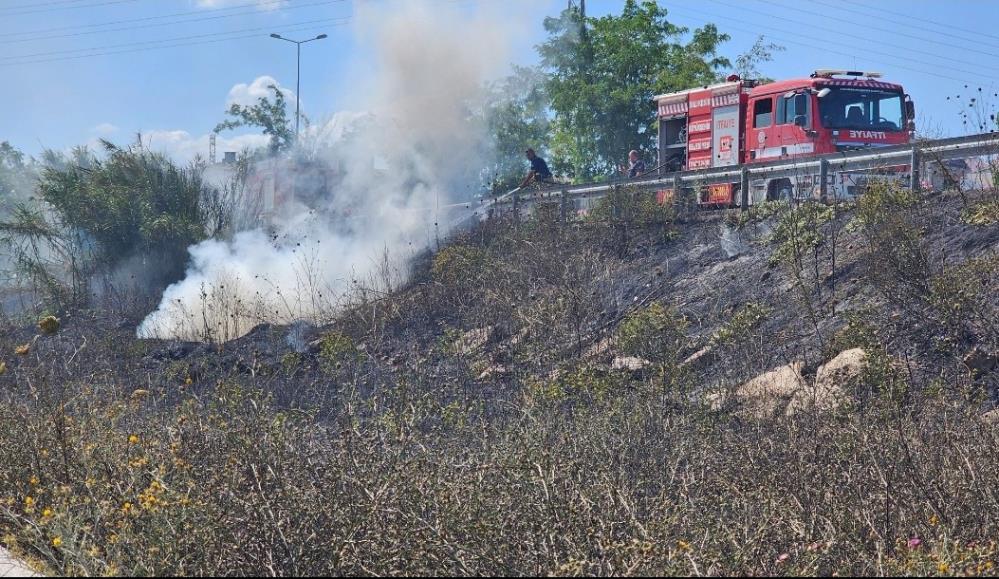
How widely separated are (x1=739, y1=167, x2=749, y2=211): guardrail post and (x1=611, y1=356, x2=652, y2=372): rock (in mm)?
4278

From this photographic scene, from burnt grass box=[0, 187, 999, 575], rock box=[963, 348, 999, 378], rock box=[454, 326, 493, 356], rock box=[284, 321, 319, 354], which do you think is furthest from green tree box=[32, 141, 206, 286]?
rock box=[963, 348, 999, 378]

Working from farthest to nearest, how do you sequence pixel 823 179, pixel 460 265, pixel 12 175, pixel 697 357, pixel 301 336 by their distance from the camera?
1. pixel 12 175
2. pixel 460 265
3. pixel 301 336
4. pixel 823 179
5. pixel 697 357

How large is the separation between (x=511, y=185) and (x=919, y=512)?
64.3 feet

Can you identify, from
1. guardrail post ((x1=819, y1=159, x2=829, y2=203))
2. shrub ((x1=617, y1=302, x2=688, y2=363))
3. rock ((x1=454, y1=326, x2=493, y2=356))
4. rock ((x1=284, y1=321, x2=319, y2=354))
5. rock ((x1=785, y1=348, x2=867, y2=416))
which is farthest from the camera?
rock ((x1=284, y1=321, x2=319, y2=354))

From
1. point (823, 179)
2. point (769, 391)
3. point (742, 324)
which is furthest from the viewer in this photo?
point (823, 179)

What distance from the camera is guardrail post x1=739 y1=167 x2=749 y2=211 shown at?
52.4 ft

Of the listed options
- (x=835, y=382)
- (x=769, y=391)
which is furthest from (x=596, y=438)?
(x=769, y=391)

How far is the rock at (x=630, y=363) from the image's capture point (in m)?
12.2

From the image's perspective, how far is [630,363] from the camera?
12.5 meters

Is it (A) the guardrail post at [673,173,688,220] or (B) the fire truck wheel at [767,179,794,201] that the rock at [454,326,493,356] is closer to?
(A) the guardrail post at [673,173,688,220]

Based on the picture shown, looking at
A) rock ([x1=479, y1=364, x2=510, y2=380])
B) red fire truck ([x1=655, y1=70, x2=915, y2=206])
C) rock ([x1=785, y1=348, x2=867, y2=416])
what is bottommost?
rock ([x1=479, y1=364, x2=510, y2=380])

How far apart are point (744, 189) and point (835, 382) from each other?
6625mm

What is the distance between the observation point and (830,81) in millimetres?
17578

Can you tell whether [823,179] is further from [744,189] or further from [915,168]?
[744,189]
